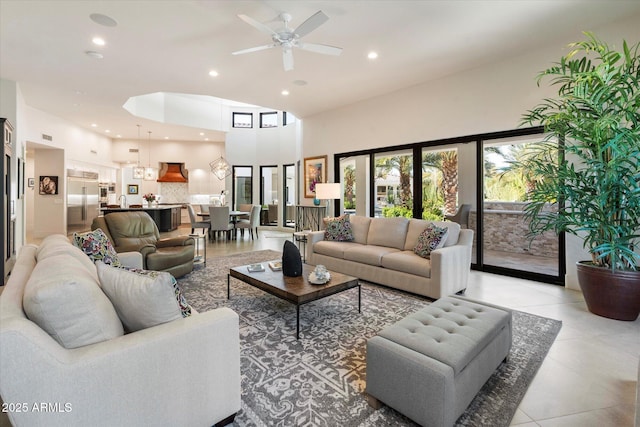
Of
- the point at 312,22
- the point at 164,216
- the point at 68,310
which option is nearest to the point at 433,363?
the point at 68,310

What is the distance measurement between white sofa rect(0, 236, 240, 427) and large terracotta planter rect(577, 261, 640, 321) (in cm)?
365

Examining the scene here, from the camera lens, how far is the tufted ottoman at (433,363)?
61.1 inches

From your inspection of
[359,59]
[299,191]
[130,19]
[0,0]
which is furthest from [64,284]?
[299,191]

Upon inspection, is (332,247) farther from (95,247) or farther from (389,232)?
(95,247)

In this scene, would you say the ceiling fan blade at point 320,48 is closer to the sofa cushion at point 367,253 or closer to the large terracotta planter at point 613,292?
Result: the sofa cushion at point 367,253

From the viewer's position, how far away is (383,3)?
10.8 ft

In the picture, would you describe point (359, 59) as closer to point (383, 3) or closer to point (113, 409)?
point (383, 3)

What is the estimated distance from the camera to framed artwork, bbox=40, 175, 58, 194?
8.59 meters

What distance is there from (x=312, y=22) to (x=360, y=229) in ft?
9.94

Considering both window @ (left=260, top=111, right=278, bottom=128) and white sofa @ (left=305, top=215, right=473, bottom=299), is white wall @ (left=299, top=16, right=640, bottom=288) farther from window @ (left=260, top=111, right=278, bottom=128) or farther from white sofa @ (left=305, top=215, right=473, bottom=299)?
window @ (left=260, top=111, right=278, bottom=128)

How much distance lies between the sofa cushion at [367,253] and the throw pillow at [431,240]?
1.62 feet

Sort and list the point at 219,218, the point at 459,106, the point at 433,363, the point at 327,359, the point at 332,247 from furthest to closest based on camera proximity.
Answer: the point at 219,218
the point at 459,106
the point at 332,247
the point at 327,359
the point at 433,363

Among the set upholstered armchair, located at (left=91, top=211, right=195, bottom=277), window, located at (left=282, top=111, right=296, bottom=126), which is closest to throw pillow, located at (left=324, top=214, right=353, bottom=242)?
upholstered armchair, located at (left=91, top=211, right=195, bottom=277)

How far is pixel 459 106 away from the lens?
517 cm
